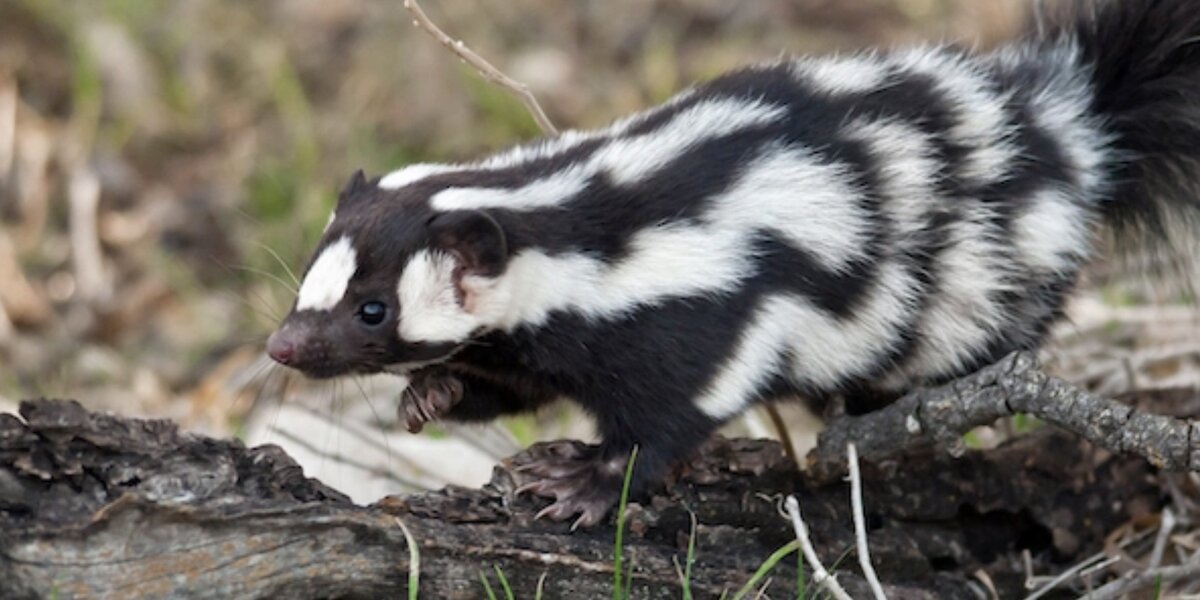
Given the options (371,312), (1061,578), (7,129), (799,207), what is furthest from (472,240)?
(7,129)

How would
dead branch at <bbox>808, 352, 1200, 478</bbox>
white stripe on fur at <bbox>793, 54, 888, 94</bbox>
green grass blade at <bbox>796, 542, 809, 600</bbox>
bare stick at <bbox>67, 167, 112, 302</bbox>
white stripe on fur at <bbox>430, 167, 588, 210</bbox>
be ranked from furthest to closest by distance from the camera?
bare stick at <bbox>67, 167, 112, 302</bbox>
white stripe on fur at <bbox>793, 54, 888, 94</bbox>
white stripe on fur at <bbox>430, 167, 588, 210</bbox>
dead branch at <bbox>808, 352, 1200, 478</bbox>
green grass blade at <bbox>796, 542, 809, 600</bbox>

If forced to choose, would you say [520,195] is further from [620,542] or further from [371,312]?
[620,542]

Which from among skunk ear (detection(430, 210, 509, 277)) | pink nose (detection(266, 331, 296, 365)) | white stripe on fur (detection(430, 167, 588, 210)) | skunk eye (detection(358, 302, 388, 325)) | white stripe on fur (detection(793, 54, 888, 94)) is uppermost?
white stripe on fur (detection(793, 54, 888, 94))

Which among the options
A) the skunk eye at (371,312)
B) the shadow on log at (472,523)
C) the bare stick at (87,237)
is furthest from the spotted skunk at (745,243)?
the bare stick at (87,237)

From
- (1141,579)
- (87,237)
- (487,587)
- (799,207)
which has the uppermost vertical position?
(87,237)

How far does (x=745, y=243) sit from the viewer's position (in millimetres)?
4148

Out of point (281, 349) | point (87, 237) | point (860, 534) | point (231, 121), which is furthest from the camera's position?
point (231, 121)

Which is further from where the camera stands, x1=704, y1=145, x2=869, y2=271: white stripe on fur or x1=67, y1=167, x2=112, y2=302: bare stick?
x1=67, y1=167, x2=112, y2=302: bare stick

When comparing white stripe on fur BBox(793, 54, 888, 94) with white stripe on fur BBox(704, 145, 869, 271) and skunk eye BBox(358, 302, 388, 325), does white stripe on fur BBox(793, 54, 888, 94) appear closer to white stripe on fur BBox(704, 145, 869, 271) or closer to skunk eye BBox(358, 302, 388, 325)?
white stripe on fur BBox(704, 145, 869, 271)

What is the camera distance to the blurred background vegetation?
25.6 ft

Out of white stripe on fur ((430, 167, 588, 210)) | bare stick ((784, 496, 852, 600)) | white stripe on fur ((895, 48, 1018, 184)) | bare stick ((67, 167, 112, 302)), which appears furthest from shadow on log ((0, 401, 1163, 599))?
bare stick ((67, 167, 112, 302))

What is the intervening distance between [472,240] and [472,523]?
737 mm

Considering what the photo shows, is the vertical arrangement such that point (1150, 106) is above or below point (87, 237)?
below

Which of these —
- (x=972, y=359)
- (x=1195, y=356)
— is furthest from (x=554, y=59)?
(x=972, y=359)
